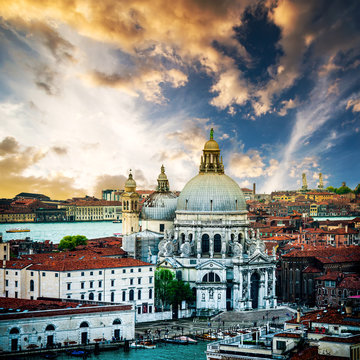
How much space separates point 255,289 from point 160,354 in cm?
1420

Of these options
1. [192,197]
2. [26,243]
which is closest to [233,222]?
[192,197]

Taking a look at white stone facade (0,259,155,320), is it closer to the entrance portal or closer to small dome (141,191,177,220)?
the entrance portal

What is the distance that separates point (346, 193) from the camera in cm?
16488

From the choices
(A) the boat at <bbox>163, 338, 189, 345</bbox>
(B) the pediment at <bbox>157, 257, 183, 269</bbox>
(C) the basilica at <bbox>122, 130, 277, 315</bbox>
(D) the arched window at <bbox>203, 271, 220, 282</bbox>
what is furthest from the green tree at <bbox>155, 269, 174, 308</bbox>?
(A) the boat at <bbox>163, 338, 189, 345</bbox>

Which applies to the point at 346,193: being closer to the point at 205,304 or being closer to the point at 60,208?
the point at 60,208

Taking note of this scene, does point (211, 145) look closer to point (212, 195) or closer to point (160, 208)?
point (212, 195)

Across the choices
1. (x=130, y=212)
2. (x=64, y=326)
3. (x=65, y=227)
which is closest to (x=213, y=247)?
(x=130, y=212)

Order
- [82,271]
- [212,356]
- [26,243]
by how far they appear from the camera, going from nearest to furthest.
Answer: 1. [212,356]
2. [82,271]
3. [26,243]

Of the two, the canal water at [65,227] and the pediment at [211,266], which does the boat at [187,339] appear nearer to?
the pediment at [211,266]

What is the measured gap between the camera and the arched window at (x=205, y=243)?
50375 mm

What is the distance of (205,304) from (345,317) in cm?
1905

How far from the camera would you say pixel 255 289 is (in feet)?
161

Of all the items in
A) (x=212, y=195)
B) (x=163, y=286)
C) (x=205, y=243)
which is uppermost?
(x=212, y=195)

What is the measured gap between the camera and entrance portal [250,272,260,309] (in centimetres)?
4878
